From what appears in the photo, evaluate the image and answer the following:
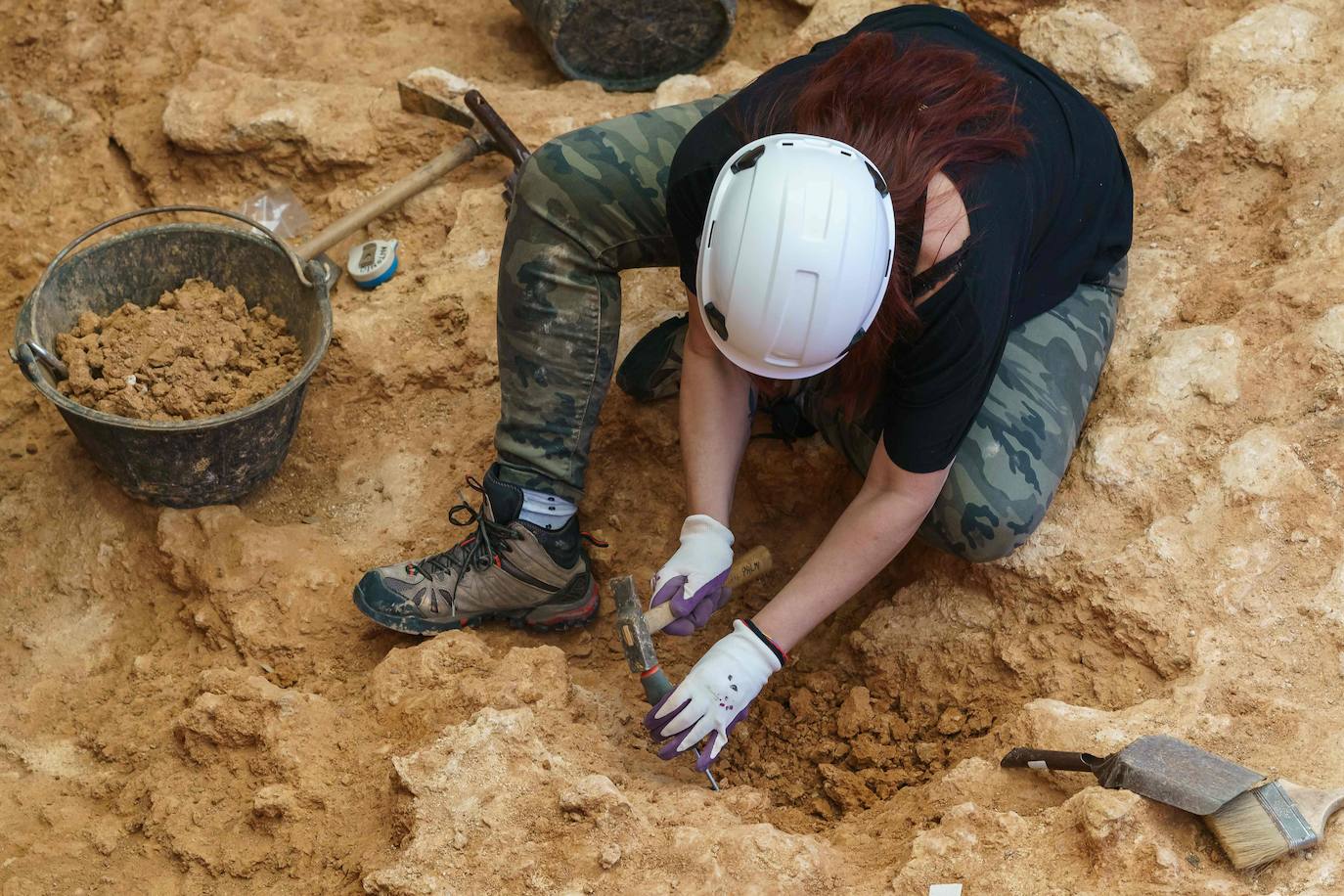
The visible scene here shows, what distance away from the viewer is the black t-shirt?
6.38 feet

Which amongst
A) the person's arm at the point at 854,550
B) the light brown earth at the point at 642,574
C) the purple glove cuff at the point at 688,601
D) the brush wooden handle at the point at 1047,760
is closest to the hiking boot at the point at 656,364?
the light brown earth at the point at 642,574

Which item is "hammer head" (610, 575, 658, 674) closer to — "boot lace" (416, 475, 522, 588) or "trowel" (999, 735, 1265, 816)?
"boot lace" (416, 475, 522, 588)

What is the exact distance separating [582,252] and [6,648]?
157 centimetres

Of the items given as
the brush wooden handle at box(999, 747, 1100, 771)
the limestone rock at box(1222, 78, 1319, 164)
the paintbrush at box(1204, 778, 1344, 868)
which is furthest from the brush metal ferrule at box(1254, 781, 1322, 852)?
the limestone rock at box(1222, 78, 1319, 164)

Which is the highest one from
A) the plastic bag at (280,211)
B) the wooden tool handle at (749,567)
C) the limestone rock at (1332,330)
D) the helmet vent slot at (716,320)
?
the limestone rock at (1332,330)

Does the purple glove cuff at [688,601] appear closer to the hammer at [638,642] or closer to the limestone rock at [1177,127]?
the hammer at [638,642]

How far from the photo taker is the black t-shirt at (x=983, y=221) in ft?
6.38

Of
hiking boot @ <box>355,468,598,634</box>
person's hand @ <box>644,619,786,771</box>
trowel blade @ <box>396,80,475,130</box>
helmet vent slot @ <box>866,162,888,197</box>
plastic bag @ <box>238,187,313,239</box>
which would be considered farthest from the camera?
plastic bag @ <box>238,187,313,239</box>

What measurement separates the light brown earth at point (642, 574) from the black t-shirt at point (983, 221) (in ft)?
1.15

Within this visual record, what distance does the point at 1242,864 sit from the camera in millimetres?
1764

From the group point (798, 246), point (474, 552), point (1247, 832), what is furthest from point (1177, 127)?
point (474, 552)

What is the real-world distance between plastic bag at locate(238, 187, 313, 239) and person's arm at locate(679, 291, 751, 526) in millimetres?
1673

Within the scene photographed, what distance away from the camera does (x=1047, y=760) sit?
1981 mm

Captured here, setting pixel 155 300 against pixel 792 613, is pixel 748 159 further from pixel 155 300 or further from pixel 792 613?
pixel 155 300
